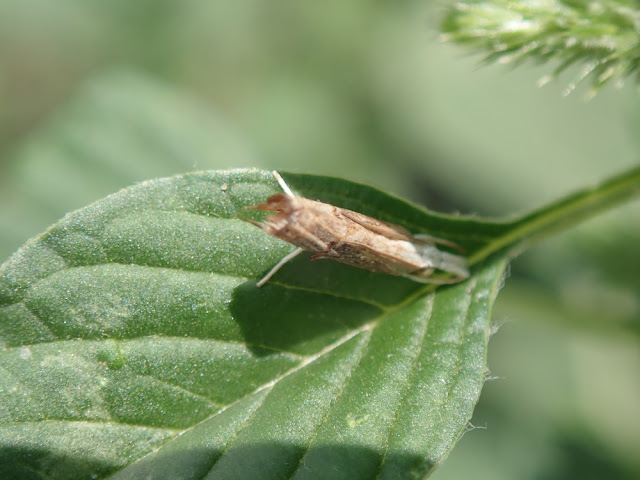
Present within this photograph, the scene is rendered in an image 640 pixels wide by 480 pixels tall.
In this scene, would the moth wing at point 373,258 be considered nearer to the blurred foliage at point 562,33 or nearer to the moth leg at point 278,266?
the moth leg at point 278,266

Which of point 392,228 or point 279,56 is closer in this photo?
point 392,228

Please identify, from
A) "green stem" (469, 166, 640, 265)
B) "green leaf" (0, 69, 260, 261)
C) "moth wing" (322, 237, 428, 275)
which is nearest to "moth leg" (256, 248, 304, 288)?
"moth wing" (322, 237, 428, 275)

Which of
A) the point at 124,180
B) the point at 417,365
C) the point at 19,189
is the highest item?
the point at 19,189

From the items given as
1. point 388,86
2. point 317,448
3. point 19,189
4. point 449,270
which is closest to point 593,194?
point 449,270

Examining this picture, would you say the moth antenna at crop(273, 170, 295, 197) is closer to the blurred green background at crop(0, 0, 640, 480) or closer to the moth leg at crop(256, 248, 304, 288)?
the moth leg at crop(256, 248, 304, 288)

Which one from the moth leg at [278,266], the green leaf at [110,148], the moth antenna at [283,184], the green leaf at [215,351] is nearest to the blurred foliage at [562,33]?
the green leaf at [215,351]

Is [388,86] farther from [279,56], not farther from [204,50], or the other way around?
[204,50]

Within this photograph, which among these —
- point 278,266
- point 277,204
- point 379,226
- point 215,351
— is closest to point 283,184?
point 277,204

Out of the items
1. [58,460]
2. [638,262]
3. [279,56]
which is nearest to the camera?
[58,460]
